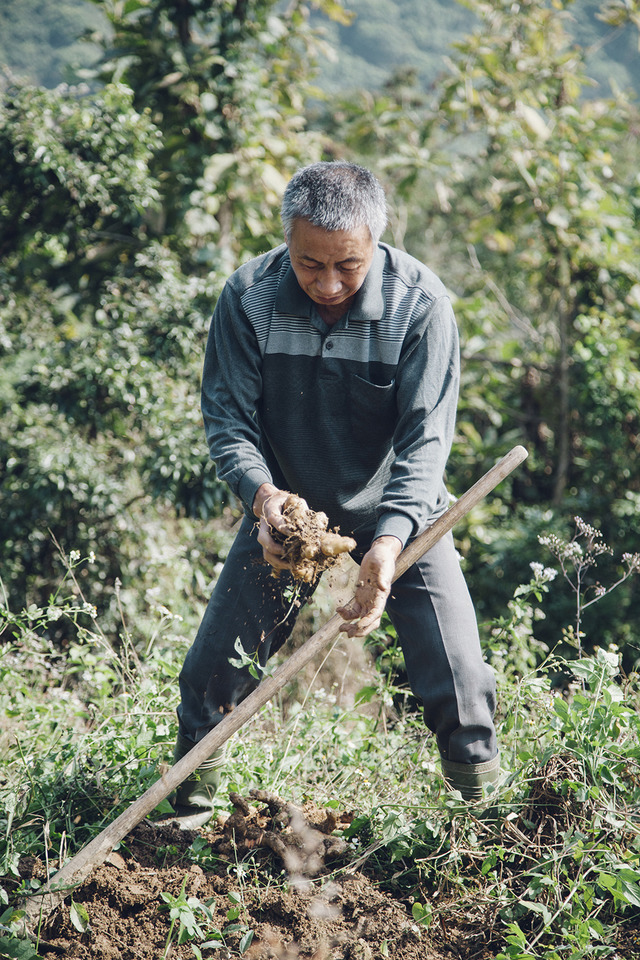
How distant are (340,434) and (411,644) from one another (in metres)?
0.62

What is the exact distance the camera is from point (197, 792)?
2.40 m

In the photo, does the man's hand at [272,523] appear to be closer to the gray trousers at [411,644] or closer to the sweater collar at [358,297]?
the gray trousers at [411,644]

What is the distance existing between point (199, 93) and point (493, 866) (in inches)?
183

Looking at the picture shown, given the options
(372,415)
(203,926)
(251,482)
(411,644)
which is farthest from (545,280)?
(203,926)

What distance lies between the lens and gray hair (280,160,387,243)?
1985mm

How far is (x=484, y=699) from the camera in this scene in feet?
7.16

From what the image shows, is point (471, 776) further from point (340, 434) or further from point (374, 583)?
point (340, 434)

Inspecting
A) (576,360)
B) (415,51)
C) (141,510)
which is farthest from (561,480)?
(415,51)

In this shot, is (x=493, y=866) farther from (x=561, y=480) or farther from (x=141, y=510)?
(x=561, y=480)

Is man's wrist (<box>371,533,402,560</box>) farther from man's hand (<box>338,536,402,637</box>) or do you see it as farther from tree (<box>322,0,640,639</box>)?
tree (<box>322,0,640,639</box>)

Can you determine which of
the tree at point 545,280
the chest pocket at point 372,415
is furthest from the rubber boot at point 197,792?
the tree at point 545,280

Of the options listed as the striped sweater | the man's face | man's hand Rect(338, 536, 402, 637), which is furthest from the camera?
the striped sweater

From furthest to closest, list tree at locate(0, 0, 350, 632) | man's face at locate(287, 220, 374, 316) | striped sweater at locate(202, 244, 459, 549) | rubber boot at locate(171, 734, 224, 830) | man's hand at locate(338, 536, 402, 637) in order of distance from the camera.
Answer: tree at locate(0, 0, 350, 632) < rubber boot at locate(171, 734, 224, 830) < striped sweater at locate(202, 244, 459, 549) < man's face at locate(287, 220, 374, 316) < man's hand at locate(338, 536, 402, 637)

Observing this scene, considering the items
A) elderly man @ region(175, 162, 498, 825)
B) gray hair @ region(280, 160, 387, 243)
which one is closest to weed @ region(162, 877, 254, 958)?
elderly man @ region(175, 162, 498, 825)
